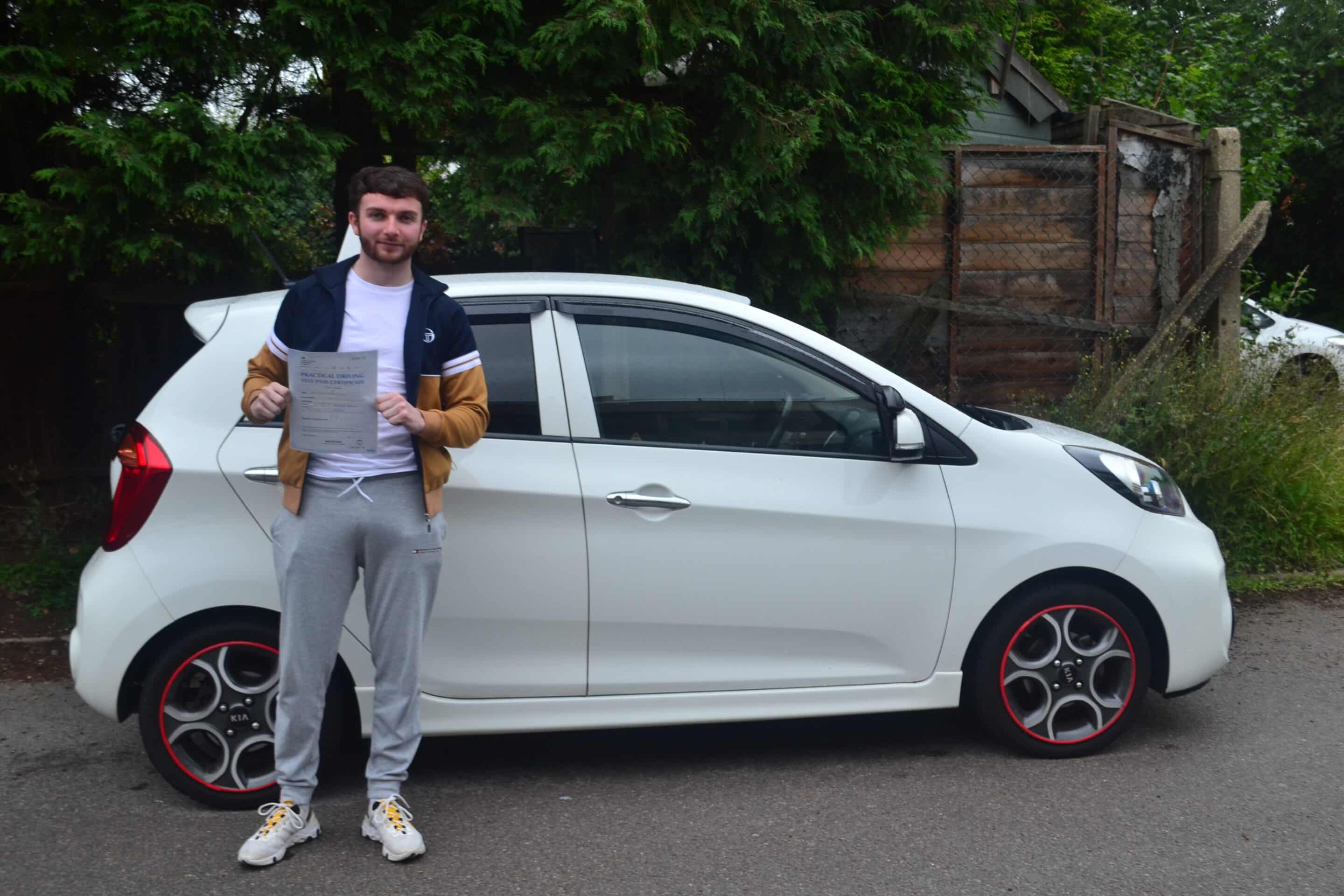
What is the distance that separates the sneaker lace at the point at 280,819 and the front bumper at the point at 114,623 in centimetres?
66

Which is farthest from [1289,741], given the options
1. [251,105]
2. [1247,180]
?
[1247,180]

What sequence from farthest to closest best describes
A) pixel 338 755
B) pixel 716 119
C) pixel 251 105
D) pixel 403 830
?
1. pixel 716 119
2. pixel 251 105
3. pixel 338 755
4. pixel 403 830

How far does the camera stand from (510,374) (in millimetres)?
4125

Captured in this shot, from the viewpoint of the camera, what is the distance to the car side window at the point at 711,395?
418 centimetres

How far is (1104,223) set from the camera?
8.43 metres

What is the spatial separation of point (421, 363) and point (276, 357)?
1.37ft

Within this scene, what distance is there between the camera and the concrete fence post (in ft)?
27.8

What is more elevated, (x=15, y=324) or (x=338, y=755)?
(x=15, y=324)

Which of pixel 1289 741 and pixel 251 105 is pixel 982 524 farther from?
pixel 251 105

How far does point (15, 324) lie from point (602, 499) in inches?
192

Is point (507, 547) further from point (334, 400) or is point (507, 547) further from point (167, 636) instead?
point (167, 636)

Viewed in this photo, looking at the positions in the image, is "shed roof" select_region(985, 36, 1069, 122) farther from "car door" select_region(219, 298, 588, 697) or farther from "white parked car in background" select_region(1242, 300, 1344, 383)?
"car door" select_region(219, 298, 588, 697)

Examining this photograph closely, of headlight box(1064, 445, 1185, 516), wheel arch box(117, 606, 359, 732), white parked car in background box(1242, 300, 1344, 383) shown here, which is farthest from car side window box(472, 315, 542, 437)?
white parked car in background box(1242, 300, 1344, 383)

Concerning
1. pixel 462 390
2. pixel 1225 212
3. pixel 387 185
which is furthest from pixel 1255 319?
pixel 387 185
